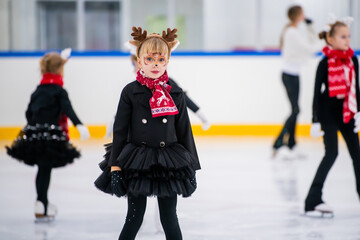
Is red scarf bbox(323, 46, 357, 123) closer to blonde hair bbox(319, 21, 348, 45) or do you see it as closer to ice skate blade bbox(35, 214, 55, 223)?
blonde hair bbox(319, 21, 348, 45)

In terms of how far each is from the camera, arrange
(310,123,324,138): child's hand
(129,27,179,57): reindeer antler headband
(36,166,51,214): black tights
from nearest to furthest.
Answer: (129,27,179,57): reindeer antler headband
(310,123,324,138): child's hand
(36,166,51,214): black tights

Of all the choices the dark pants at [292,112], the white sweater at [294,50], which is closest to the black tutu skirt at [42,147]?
the dark pants at [292,112]

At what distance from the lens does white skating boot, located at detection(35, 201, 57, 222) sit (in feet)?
12.6

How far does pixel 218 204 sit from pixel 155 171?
6.34 feet

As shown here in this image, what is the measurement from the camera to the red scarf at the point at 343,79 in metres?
3.72

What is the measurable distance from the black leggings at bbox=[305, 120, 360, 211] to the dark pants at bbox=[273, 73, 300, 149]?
2.58 metres

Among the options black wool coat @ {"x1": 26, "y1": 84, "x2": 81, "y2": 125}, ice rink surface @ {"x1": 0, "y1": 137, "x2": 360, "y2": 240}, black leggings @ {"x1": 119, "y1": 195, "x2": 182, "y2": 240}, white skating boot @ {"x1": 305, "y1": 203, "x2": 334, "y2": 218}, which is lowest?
ice rink surface @ {"x1": 0, "y1": 137, "x2": 360, "y2": 240}

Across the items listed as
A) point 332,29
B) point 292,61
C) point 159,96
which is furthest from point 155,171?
point 292,61

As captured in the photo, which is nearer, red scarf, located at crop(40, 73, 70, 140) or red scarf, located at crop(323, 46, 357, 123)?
red scarf, located at crop(323, 46, 357, 123)

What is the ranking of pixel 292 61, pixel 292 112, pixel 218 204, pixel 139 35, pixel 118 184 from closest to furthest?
pixel 118 184 < pixel 139 35 < pixel 218 204 < pixel 292 112 < pixel 292 61

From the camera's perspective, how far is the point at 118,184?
2.52 metres

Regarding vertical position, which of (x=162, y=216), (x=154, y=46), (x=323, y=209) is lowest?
(x=323, y=209)

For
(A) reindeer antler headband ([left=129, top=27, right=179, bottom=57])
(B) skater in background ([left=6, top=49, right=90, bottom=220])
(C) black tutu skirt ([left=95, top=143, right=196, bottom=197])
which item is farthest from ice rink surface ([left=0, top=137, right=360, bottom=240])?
(A) reindeer antler headband ([left=129, top=27, right=179, bottom=57])

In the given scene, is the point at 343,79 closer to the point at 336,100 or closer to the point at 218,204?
the point at 336,100
